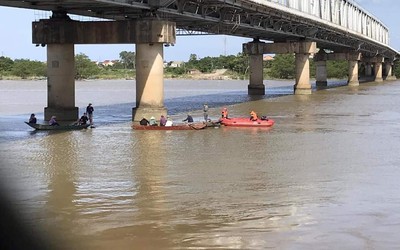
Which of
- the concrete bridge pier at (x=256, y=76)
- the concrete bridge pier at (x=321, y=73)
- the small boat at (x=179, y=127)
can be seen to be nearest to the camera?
the small boat at (x=179, y=127)

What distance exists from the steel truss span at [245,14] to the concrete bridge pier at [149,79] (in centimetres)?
187

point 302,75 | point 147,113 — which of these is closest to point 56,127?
point 147,113

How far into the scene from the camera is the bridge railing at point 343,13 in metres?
69.4

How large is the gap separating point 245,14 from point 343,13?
39742 millimetres

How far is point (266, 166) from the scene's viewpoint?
22250 mm

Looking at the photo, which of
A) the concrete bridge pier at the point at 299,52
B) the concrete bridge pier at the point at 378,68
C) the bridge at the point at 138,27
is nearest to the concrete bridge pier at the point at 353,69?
the concrete bridge pier at the point at 378,68

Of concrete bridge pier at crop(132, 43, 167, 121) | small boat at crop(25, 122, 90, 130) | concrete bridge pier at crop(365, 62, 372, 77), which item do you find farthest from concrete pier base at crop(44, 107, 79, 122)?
concrete bridge pier at crop(365, 62, 372, 77)

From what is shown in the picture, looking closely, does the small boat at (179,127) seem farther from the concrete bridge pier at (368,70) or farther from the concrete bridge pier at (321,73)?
the concrete bridge pier at (368,70)

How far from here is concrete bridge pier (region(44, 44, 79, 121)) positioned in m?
40.2

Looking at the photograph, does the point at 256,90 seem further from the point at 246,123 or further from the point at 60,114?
the point at 246,123

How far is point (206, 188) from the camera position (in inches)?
719

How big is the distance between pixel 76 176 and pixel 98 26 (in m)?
20.5

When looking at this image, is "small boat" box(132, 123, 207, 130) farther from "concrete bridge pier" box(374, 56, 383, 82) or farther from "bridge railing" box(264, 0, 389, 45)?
"concrete bridge pier" box(374, 56, 383, 82)

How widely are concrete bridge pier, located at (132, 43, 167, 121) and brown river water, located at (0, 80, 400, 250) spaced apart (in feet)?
16.2
